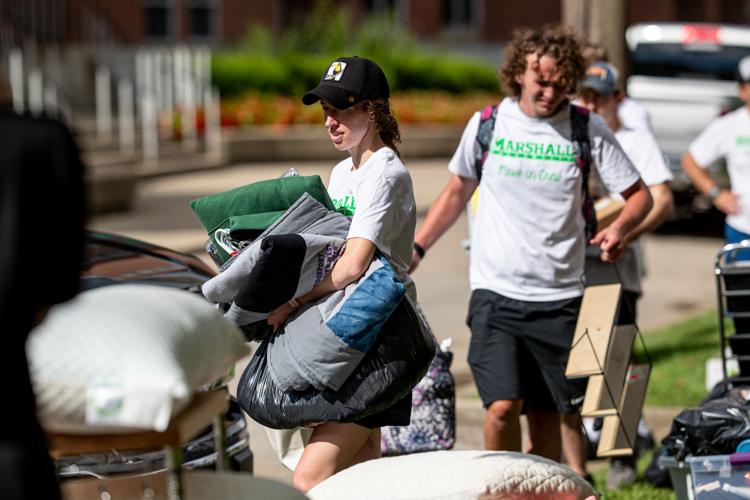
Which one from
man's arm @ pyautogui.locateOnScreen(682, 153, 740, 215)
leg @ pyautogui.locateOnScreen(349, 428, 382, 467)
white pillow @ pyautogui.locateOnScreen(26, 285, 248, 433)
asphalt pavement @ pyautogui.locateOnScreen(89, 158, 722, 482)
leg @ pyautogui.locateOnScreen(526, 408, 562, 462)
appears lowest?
asphalt pavement @ pyautogui.locateOnScreen(89, 158, 722, 482)

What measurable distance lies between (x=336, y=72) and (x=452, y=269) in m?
8.27

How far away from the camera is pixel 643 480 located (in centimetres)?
604

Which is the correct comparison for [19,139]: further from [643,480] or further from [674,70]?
[674,70]

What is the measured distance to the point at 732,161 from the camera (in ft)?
25.3

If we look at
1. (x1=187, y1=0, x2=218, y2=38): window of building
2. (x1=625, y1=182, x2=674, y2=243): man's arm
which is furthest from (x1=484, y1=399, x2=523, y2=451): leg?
(x1=187, y1=0, x2=218, y2=38): window of building

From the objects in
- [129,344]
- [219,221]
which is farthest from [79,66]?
[129,344]

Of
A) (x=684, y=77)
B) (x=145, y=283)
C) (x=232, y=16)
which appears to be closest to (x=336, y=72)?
(x=145, y=283)

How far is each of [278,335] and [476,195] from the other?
1.75m

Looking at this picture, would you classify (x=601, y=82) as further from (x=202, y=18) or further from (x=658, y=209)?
(x=202, y=18)

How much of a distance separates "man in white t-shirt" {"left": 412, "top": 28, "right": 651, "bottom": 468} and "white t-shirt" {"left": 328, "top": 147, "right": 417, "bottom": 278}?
40.1 inches

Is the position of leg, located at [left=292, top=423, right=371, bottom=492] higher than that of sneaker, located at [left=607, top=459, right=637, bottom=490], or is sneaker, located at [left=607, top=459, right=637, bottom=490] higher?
leg, located at [left=292, top=423, right=371, bottom=492]

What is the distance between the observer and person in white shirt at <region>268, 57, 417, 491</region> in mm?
3986

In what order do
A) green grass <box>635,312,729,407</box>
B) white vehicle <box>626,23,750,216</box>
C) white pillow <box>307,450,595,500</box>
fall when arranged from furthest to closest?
white vehicle <box>626,23,750,216</box>, green grass <box>635,312,729,407</box>, white pillow <box>307,450,595,500</box>

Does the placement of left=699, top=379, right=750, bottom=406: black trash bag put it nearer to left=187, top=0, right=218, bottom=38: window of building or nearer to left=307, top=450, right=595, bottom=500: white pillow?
left=307, top=450, right=595, bottom=500: white pillow
